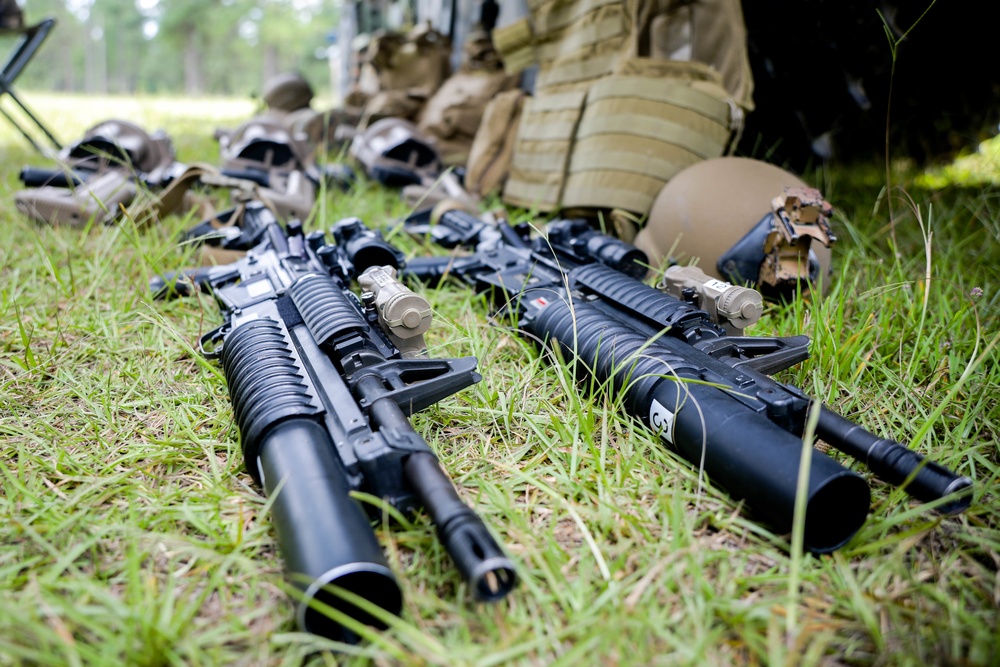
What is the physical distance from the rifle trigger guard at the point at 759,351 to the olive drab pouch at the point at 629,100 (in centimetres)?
188

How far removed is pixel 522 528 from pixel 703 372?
2.55ft

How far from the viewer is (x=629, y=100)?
4.00 m

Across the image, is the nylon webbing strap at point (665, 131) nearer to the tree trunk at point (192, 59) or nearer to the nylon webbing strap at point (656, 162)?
the nylon webbing strap at point (656, 162)

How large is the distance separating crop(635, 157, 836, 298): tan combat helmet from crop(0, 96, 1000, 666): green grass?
0.21m

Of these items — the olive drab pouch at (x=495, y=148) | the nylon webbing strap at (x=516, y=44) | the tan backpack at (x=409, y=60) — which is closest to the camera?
the nylon webbing strap at (x=516, y=44)

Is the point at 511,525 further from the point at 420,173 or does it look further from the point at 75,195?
the point at 420,173

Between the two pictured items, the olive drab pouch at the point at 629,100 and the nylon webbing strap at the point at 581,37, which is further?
the nylon webbing strap at the point at 581,37

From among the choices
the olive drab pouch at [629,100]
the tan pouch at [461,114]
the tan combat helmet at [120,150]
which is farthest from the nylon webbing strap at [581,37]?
the tan combat helmet at [120,150]

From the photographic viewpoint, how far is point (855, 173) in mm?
6582

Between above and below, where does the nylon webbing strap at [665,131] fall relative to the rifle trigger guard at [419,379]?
above

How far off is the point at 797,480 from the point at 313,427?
49.5 inches

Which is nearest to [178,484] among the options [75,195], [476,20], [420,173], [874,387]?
[874,387]

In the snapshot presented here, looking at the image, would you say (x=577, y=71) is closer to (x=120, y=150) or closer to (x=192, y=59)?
(x=120, y=150)

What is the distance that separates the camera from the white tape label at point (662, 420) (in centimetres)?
203
